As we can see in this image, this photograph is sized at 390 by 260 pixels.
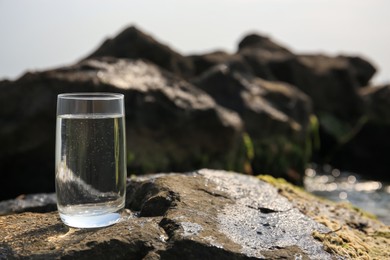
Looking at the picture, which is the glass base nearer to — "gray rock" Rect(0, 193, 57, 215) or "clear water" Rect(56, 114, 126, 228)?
"clear water" Rect(56, 114, 126, 228)

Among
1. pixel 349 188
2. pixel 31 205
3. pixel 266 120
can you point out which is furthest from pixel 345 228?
pixel 349 188

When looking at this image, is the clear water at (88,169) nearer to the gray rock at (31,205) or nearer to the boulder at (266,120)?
the gray rock at (31,205)

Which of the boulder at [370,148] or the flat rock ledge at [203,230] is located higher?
the flat rock ledge at [203,230]

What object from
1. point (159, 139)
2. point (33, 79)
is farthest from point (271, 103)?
point (33, 79)

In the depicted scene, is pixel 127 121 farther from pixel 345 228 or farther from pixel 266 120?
pixel 345 228

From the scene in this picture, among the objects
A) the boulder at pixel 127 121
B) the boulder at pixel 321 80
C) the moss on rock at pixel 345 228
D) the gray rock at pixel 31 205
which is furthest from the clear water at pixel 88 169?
the boulder at pixel 321 80

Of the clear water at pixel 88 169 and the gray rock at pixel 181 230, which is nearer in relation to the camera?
the gray rock at pixel 181 230
